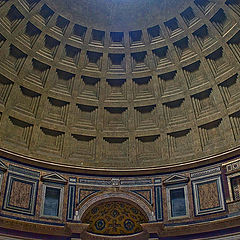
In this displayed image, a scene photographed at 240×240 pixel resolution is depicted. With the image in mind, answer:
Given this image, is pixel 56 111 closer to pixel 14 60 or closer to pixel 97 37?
pixel 14 60

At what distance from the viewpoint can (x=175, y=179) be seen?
930 inches

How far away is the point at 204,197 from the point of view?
73.6 feet

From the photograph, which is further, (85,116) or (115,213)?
(85,116)

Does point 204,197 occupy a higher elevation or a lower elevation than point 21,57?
lower

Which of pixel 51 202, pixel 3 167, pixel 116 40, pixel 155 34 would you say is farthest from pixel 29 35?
pixel 51 202

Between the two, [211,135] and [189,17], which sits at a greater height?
[189,17]

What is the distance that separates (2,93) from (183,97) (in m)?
10.7

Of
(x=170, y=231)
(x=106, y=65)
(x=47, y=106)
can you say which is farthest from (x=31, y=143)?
(x=170, y=231)

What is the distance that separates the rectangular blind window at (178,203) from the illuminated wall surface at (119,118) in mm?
55

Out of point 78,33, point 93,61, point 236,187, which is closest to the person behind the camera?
point 236,187

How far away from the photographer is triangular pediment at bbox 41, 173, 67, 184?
76.7ft

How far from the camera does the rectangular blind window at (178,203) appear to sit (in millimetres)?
22766

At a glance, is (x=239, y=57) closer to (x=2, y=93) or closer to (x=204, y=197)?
(x=204, y=197)

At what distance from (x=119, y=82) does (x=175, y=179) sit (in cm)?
718
